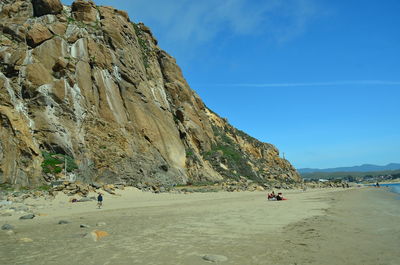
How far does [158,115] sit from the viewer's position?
52.9 m

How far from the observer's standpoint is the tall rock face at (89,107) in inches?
1414

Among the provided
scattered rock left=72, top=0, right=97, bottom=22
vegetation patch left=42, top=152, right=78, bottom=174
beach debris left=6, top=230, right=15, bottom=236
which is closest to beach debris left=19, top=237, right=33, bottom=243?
beach debris left=6, top=230, right=15, bottom=236

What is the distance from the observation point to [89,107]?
43.7m

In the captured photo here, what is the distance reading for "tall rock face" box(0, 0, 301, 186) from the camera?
3592cm

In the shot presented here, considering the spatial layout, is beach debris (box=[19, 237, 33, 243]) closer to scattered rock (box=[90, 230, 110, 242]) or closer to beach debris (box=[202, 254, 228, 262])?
scattered rock (box=[90, 230, 110, 242])

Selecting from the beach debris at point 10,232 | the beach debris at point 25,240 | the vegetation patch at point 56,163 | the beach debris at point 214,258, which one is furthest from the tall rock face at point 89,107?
the beach debris at point 214,258

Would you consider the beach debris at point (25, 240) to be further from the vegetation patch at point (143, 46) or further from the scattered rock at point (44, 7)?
the vegetation patch at point (143, 46)

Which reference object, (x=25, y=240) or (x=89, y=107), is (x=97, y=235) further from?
(x=89, y=107)

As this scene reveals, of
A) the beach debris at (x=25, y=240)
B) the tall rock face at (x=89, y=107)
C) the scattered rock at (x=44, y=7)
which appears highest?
the scattered rock at (x=44, y=7)

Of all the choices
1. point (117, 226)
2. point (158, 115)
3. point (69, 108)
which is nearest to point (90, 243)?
point (117, 226)

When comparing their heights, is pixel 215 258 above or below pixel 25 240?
below

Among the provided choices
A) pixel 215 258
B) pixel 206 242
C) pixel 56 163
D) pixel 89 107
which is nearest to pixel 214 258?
pixel 215 258

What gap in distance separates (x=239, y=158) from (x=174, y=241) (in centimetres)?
5783

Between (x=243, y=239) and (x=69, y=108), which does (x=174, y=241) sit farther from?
(x=69, y=108)
